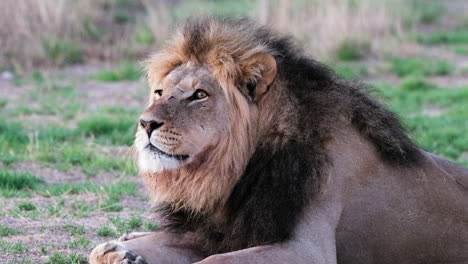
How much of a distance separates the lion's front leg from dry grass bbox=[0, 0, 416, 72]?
7.37 metres

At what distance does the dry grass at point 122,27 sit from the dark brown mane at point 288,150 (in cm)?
719

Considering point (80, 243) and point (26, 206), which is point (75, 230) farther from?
point (26, 206)

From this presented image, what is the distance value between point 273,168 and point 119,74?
26.3 ft

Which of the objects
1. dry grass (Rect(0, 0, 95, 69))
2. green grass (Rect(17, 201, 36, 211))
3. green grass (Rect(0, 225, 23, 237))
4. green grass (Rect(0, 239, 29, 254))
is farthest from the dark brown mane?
dry grass (Rect(0, 0, 95, 69))

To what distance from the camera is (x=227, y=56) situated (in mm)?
4629

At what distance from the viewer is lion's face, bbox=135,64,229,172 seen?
14.5ft

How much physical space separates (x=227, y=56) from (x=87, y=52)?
895 cm

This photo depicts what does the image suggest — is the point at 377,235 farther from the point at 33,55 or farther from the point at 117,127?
the point at 33,55

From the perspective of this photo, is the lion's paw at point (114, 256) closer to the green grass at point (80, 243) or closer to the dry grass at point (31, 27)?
the green grass at point (80, 243)

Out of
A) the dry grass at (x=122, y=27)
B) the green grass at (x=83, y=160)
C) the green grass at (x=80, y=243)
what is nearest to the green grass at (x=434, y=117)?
the dry grass at (x=122, y=27)

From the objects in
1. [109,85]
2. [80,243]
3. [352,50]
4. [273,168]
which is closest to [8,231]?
[80,243]

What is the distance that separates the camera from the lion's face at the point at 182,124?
4.41 metres

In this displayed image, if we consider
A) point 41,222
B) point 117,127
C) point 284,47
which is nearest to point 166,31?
point 117,127

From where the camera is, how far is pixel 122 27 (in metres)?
14.7
